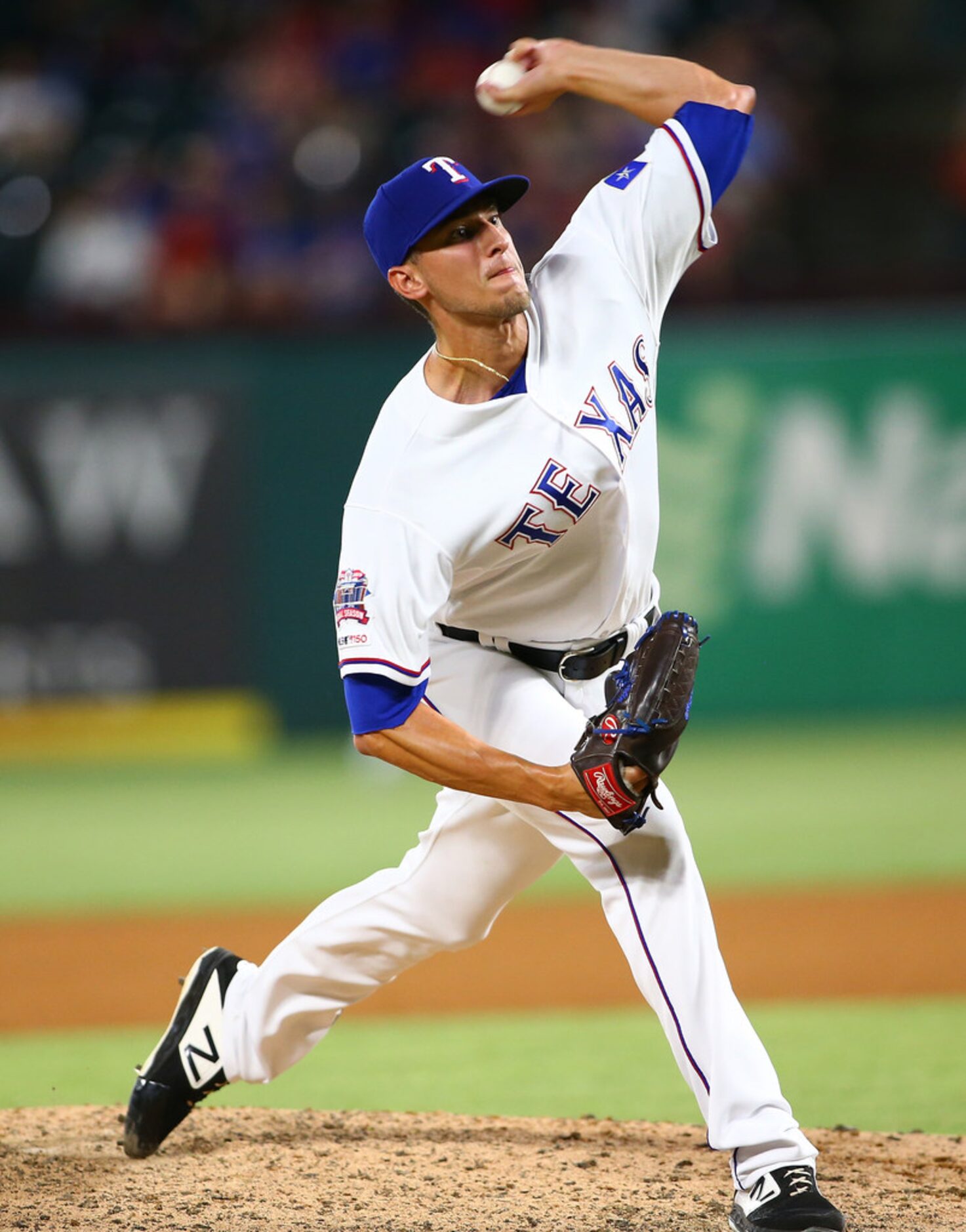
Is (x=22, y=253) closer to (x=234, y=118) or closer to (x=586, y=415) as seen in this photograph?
(x=234, y=118)

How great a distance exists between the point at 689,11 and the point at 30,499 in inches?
259

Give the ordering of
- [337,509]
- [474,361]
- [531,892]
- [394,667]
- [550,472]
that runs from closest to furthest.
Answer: [394,667], [550,472], [474,361], [531,892], [337,509]

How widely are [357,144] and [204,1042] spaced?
916 cm

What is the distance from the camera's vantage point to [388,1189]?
11.8 feet

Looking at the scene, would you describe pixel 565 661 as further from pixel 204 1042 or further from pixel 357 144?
pixel 357 144

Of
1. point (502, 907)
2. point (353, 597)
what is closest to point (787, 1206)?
point (502, 907)

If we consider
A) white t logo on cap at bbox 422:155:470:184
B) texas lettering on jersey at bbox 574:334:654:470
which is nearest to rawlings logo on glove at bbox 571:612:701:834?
texas lettering on jersey at bbox 574:334:654:470

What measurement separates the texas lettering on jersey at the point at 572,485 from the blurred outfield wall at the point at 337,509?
24.1ft

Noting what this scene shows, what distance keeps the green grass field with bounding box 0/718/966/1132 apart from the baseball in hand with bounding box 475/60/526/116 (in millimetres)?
2442

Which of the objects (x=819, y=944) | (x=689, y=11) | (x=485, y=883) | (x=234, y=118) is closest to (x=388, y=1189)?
(x=485, y=883)

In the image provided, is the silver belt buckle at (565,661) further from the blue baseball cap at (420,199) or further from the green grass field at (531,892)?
the green grass field at (531,892)

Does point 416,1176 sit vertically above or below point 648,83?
below

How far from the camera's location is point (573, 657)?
3.64m

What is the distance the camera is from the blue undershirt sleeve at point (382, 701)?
129 inches
